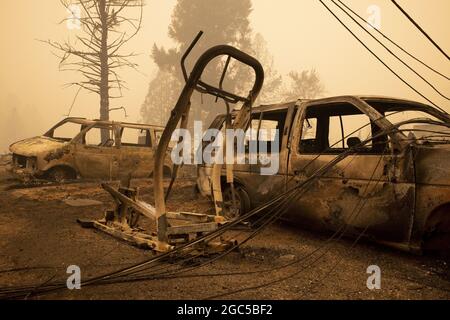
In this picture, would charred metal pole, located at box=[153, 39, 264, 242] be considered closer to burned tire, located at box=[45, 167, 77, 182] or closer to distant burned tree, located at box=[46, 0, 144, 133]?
burned tire, located at box=[45, 167, 77, 182]

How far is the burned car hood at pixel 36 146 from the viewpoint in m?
8.41

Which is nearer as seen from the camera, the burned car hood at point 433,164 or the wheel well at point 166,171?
the burned car hood at point 433,164

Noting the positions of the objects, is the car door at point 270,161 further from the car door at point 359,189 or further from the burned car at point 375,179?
the car door at point 359,189

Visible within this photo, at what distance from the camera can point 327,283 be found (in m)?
3.12

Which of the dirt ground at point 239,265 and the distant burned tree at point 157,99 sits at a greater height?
the distant burned tree at point 157,99

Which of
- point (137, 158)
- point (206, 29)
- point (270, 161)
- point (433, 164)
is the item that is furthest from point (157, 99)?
point (433, 164)

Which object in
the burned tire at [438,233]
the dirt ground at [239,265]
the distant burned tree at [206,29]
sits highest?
the distant burned tree at [206,29]

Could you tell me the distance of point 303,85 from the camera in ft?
116

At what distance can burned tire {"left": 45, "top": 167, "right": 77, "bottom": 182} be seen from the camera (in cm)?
857

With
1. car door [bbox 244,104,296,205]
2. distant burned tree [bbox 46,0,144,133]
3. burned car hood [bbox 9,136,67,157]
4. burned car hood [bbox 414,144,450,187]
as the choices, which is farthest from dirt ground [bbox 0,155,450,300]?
distant burned tree [bbox 46,0,144,133]

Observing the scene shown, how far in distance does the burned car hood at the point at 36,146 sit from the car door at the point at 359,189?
6453 mm

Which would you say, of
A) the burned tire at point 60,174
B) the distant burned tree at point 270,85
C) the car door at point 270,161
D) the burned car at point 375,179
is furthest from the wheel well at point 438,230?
the distant burned tree at point 270,85

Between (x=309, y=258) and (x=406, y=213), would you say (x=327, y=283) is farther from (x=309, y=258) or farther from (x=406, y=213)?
(x=406, y=213)

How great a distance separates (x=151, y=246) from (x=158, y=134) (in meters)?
6.88
